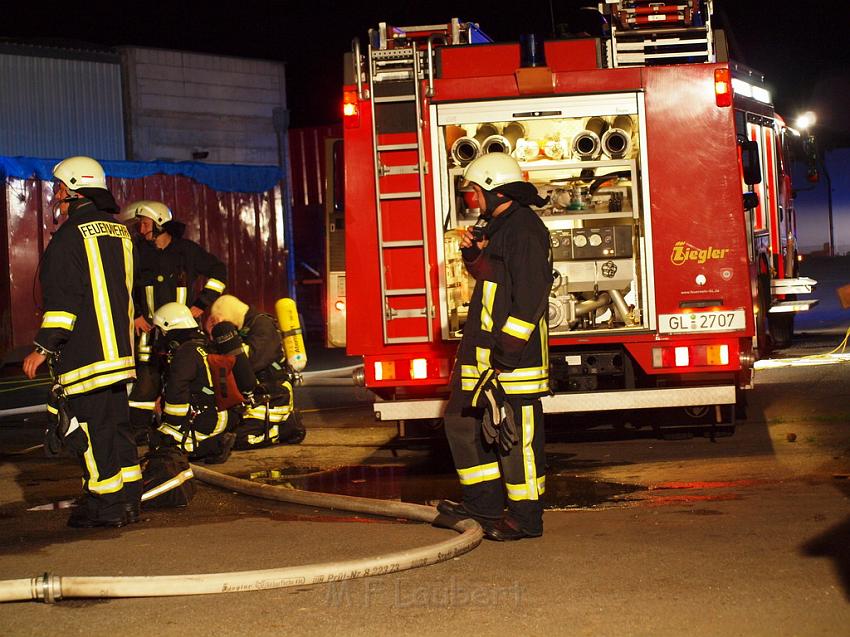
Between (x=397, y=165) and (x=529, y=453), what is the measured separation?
9.87ft

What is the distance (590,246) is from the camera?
8695 mm

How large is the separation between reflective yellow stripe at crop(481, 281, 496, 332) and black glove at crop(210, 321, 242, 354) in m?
3.91

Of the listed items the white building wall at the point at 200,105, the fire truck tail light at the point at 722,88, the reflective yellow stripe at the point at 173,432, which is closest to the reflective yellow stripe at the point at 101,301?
the reflective yellow stripe at the point at 173,432

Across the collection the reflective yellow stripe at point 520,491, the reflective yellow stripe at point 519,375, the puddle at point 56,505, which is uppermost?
the reflective yellow stripe at point 519,375

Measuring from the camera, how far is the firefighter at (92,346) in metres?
6.59

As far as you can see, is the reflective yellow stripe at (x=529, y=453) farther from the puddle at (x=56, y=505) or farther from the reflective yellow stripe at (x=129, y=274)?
the puddle at (x=56, y=505)

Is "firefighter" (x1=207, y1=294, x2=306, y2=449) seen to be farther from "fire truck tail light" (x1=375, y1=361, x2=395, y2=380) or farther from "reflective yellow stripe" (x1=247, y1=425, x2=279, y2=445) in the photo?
"fire truck tail light" (x1=375, y1=361, x2=395, y2=380)

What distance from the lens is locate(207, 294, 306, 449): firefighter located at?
32.6 feet

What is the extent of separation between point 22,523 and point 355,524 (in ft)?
6.14

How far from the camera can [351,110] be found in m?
8.59

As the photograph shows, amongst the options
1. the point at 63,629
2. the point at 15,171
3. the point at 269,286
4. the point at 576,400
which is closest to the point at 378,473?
the point at 576,400

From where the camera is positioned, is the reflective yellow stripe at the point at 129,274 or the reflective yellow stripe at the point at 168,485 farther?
the reflective yellow stripe at the point at 168,485

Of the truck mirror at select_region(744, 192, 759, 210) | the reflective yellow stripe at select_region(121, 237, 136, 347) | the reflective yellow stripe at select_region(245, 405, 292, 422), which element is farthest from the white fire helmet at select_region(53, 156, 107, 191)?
the truck mirror at select_region(744, 192, 759, 210)

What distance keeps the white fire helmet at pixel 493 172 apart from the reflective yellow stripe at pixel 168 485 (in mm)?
2410
